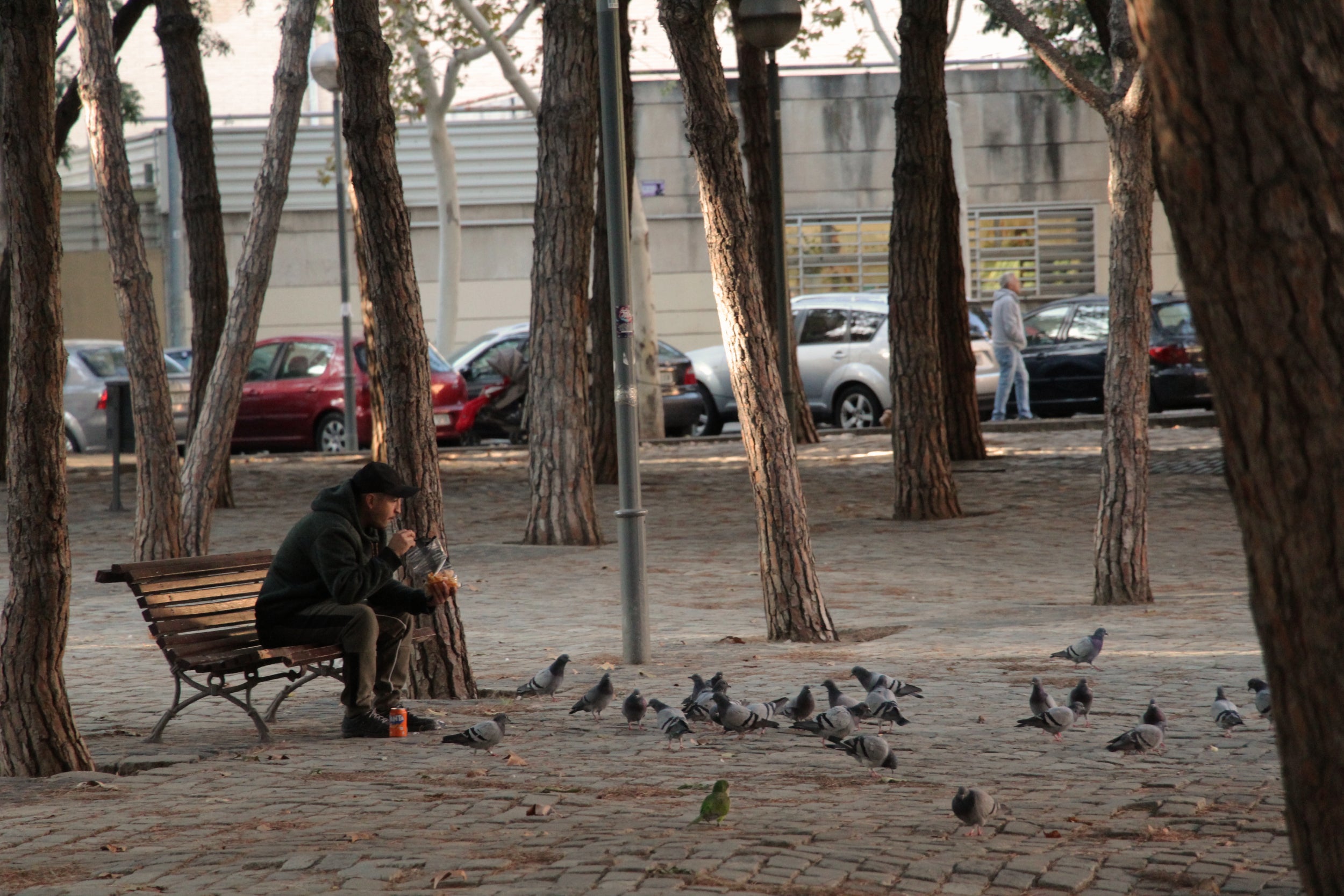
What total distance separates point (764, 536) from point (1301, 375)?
23.3 feet

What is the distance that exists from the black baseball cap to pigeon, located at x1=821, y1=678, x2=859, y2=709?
2077 millimetres

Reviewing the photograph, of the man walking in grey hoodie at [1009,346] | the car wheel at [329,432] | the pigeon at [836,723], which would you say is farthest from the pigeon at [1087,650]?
the car wheel at [329,432]

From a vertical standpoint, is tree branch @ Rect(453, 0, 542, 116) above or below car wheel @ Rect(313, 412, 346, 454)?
above

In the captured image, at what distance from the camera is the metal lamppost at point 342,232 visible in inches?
758

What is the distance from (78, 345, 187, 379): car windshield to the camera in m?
24.1

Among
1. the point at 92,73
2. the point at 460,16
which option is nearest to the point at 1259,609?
the point at 92,73

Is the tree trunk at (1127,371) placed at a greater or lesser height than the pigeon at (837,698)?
greater

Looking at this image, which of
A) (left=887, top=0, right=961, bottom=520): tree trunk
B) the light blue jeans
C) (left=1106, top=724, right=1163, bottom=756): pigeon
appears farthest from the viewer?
the light blue jeans

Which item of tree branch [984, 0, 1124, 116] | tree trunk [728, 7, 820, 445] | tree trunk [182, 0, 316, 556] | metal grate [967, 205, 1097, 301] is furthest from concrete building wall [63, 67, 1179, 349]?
tree branch [984, 0, 1124, 116]

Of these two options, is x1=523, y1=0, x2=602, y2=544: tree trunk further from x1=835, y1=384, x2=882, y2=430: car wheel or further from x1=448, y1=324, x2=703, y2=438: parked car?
x1=835, y1=384, x2=882, y2=430: car wheel

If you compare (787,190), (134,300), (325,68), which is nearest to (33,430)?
(134,300)

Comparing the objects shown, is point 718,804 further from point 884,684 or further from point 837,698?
point 884,684

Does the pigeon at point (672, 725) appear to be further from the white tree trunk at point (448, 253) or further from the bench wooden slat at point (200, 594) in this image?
the white tree trunk at point (448, 253)

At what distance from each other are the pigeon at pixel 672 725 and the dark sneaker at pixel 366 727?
1244mm
